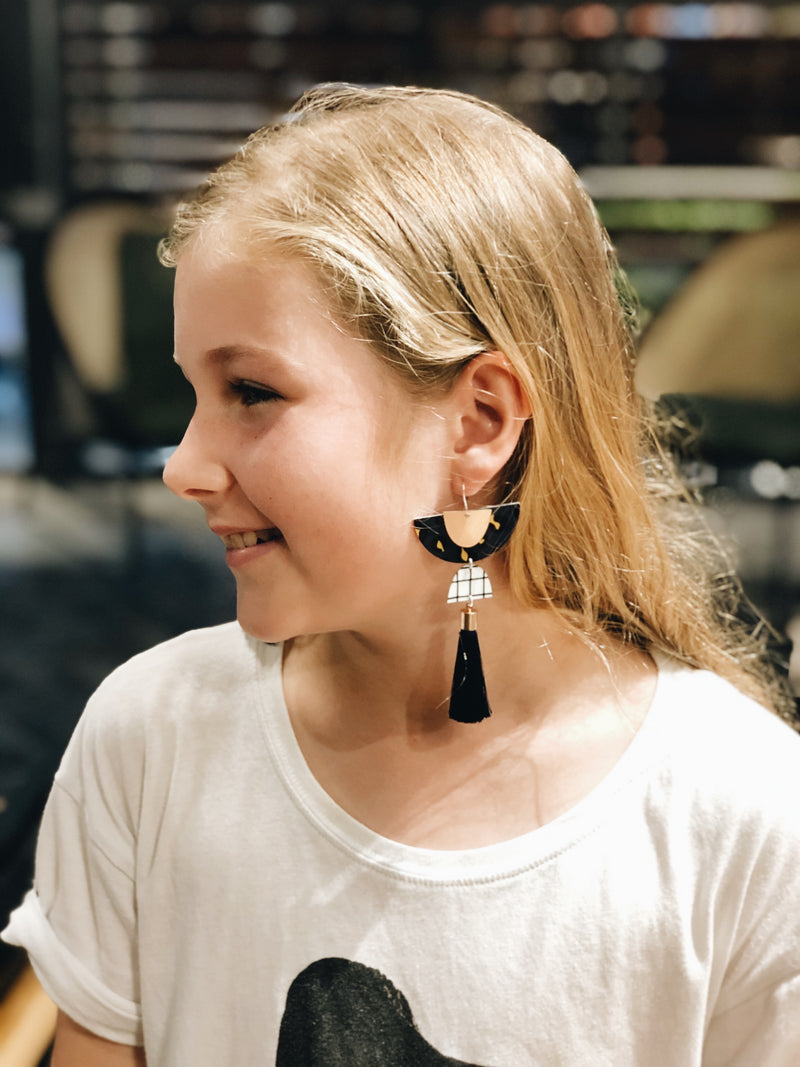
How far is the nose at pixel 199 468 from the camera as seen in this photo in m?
0.80

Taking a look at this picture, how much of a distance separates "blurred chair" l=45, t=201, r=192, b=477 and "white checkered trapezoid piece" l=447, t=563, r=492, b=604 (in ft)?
1.74

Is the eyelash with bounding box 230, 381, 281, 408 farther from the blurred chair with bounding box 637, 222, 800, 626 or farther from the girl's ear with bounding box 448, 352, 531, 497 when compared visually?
the blurred chair with bounding box 637, 222, 800, 626

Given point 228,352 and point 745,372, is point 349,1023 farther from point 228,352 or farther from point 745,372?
point 745,372

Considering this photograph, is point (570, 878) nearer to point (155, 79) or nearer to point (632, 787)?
point (632, 787)

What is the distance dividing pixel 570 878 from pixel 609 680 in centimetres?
17

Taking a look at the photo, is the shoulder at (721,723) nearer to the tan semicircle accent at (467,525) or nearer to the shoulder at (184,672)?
the tan semicircle accent at (467,525)

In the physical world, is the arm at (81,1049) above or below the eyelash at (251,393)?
below

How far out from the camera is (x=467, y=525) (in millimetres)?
817

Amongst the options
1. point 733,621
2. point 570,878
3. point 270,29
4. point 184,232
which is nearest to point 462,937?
point 570,878

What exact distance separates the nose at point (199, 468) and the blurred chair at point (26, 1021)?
0.52 metres

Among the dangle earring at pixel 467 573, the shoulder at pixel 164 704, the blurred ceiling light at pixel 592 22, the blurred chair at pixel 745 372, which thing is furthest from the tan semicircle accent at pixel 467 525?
the blurred ceiling light at pixel 592 22

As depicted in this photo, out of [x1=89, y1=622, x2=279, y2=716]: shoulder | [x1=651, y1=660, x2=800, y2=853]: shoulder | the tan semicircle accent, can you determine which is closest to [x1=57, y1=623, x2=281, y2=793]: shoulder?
[x1=89, y1=622, x2=279, y2=716]: shoulder

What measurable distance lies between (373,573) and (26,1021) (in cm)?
56

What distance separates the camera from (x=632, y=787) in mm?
850
